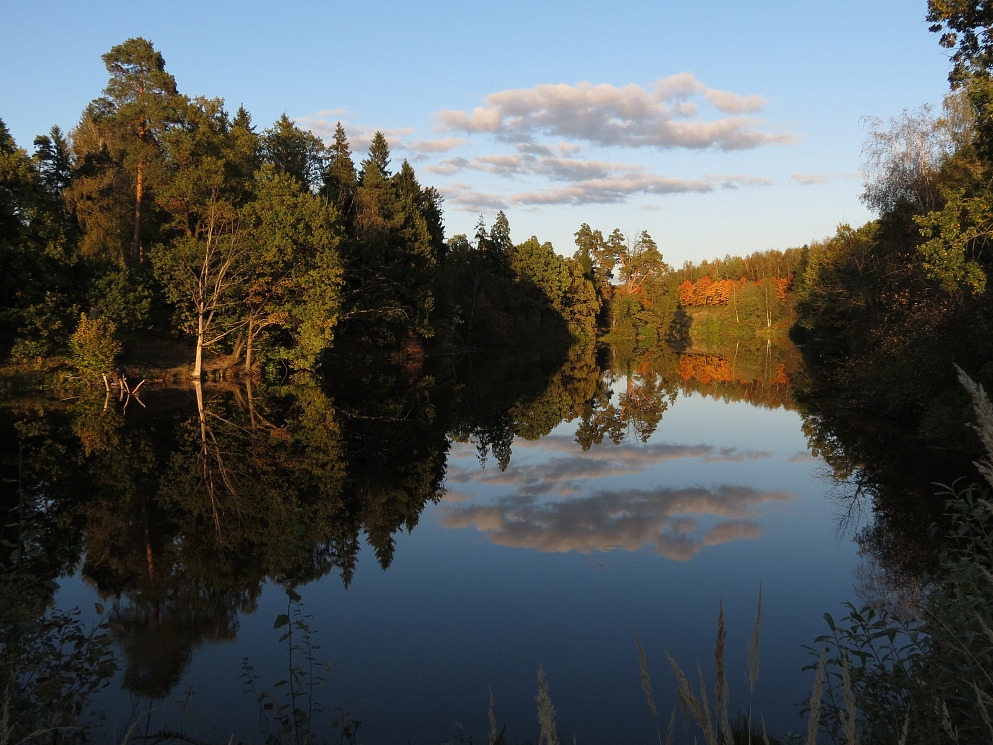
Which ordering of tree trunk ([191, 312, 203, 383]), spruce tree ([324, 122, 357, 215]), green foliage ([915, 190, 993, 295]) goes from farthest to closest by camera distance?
spruce tree ([324, 122, 357, 215]) < tree trunk ([191, 312, 203, 383]) < green foliage ([915, 190, 993, 295])

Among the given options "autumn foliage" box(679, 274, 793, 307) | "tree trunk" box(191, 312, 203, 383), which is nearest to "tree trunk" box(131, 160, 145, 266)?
"tree trunk" box(191, 312, 203, 383)

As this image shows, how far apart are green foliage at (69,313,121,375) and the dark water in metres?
1.94

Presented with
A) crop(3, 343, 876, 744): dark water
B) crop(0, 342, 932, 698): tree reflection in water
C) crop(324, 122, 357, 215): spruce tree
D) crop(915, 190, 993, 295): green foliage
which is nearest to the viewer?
crop(3, 343, 876, 744): dark water

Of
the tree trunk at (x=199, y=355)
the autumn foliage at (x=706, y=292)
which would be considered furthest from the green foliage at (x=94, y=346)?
the autumn foliage at (x=706, y=292)

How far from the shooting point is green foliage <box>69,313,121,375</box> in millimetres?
21844

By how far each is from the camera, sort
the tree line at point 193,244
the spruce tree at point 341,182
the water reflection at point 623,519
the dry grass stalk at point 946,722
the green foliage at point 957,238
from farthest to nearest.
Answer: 1. the spruce tree at point 341,182
2. the tree line at point 193,244
3. the green foliage at point 957,238
4. the water reflection at point 623,519
5. the dry grass stalk at point 946,722

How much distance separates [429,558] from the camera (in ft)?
32.1

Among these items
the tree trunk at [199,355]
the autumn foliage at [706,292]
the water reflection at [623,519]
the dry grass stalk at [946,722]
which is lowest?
the water reflection at [623,519]

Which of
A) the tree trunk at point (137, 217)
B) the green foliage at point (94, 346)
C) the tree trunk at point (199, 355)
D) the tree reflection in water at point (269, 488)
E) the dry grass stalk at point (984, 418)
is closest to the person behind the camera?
the dry grass stalk at point (984, 418)

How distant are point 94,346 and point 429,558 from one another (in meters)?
17.4

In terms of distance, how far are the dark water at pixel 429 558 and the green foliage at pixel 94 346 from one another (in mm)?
1942

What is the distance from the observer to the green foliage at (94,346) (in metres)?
21.8

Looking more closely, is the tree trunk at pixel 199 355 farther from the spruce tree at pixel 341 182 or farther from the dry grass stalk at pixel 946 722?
the dry grass stalk at pixel 946 722

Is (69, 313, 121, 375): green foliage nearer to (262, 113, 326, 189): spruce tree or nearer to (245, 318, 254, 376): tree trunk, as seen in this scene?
(245, 318, 254, 376): tree trunk
